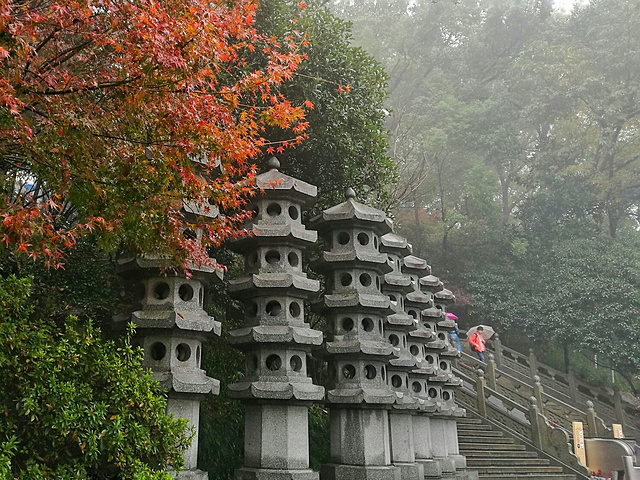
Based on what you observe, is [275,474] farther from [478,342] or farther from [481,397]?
[478,342]

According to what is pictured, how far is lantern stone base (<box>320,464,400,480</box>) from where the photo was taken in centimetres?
672

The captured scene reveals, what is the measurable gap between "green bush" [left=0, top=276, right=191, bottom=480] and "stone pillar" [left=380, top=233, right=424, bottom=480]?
3.73m

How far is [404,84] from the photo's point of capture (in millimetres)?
32469

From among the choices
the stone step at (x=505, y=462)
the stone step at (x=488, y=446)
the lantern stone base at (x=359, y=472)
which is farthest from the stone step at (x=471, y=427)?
the lantern stone base at (x=359, y=472)

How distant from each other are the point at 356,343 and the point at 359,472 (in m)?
1.52

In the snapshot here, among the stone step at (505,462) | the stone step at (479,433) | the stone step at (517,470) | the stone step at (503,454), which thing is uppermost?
the stone step at (479,433)

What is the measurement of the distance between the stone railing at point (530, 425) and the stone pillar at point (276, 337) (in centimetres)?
947

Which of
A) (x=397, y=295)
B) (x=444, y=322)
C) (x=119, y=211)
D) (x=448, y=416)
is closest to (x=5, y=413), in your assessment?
(x=119, y=211)

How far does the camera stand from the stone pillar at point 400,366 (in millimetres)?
7938

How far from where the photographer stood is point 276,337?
6.42 meters

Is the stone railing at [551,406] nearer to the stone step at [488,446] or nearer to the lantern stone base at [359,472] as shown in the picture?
the stone step at [488,446]

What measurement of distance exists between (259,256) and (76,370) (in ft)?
9.09

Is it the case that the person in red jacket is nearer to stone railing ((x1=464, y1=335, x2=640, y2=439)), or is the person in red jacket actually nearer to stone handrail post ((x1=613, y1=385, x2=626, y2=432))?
stone railing ((x1=464, y1=335, x2=640, y2=439))

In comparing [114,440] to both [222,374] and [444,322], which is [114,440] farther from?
[444,322]
